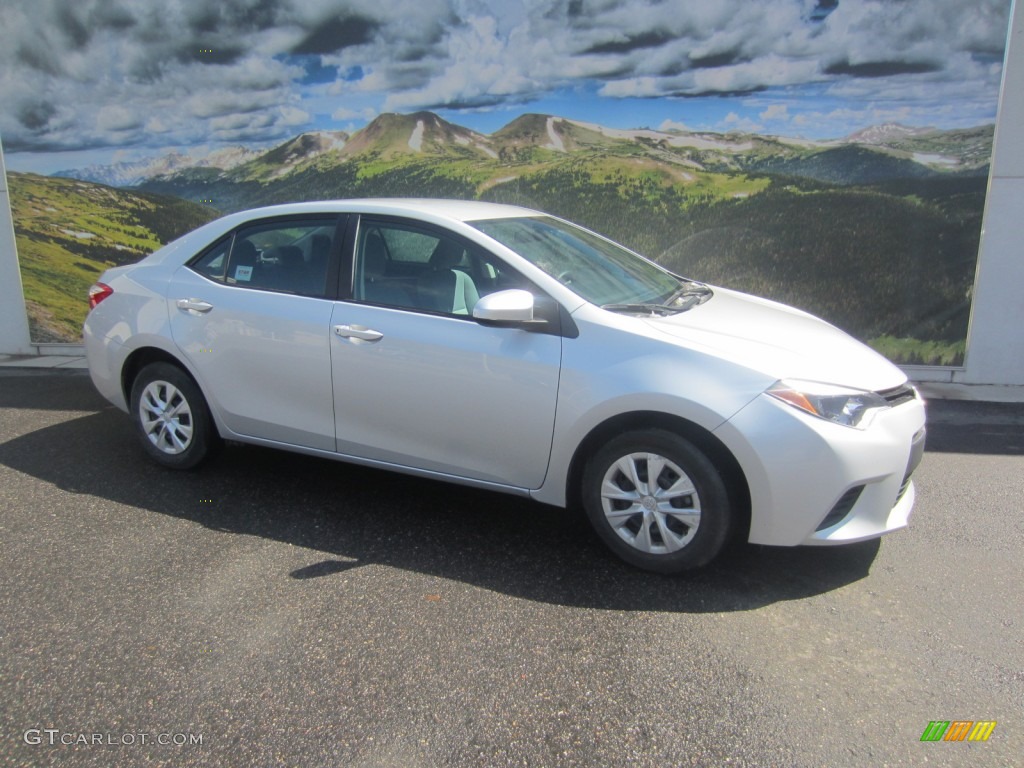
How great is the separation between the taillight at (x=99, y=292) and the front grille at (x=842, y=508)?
13.6 feet

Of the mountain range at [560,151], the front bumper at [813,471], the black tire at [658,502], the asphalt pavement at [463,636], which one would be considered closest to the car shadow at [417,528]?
the asphalt pavement at [463,636]

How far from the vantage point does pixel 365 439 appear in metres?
4.16

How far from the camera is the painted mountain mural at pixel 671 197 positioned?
7043 millimetres

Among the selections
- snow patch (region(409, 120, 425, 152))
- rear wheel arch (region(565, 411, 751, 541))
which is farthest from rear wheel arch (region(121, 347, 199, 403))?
snow patch (region(409, 120, 425, 152))

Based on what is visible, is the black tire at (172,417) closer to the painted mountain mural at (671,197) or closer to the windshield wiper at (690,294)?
the windshield wiper at (690,294)

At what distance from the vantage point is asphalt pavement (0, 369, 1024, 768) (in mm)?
2600

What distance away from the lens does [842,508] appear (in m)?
3.38

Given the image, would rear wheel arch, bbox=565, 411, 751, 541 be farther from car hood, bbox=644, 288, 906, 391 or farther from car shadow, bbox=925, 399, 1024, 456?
car shadow, bbox=925, 399, 1024, 456

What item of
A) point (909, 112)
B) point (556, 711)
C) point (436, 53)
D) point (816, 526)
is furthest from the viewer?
point (436, 53)

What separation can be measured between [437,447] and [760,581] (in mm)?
1577

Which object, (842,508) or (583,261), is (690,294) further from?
(842,508)

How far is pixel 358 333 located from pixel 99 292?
2.02m

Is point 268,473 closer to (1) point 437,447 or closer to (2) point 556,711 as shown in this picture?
(1) point 437,447

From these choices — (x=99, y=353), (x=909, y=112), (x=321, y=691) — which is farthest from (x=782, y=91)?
(x=321, y=691)
